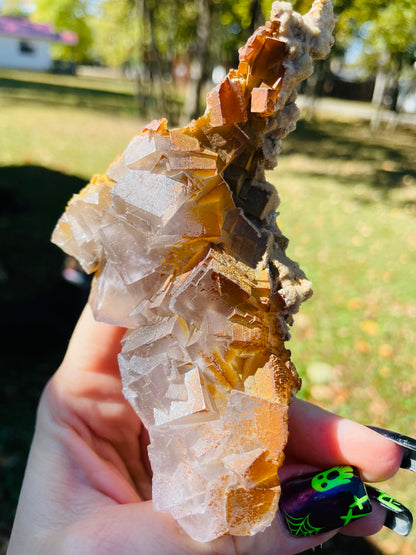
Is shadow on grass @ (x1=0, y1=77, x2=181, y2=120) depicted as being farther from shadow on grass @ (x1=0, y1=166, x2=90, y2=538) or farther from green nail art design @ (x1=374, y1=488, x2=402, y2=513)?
green nail art design @ (x1=374, y1=488, x2=402, y2=513)

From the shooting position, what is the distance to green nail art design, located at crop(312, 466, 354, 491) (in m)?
1.64

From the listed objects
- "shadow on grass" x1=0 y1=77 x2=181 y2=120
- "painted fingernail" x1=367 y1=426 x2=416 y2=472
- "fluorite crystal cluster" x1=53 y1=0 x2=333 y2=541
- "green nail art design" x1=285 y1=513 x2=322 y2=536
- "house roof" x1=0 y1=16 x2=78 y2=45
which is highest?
"house roof" x1=0 y1=16 x2=78 y2=45

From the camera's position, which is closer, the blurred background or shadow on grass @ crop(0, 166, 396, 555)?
shadow on grass @ crop(0, 166, 396, 555)

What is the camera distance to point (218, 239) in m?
1.54

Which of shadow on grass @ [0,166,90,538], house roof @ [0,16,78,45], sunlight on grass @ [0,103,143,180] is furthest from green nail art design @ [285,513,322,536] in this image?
house roof @ [0,16,78,45]

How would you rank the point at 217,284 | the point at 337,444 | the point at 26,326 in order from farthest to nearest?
the point at 26,326
the point at 337,444
the point at 217,284

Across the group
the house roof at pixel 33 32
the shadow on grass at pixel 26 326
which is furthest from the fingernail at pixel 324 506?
the house roof at pixel 33 32

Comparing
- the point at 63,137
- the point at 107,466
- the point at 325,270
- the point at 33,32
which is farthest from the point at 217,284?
the point at 33,32

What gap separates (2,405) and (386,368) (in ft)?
10.1

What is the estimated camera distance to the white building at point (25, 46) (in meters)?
41.3

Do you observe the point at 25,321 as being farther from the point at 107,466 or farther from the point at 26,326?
the point at 107,466

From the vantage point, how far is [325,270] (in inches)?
209

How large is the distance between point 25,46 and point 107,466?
1922 inches

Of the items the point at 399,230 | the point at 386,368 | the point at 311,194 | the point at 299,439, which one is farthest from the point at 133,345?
the point at 311,194
